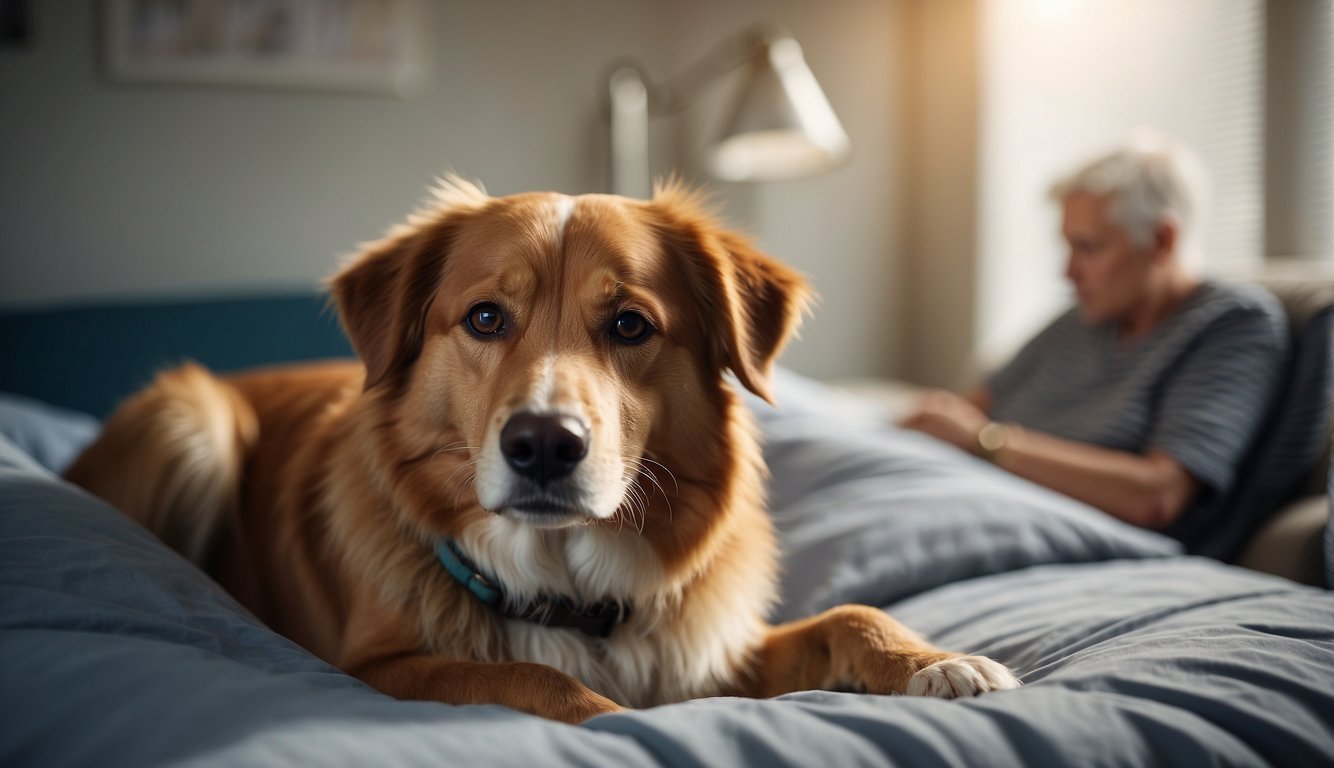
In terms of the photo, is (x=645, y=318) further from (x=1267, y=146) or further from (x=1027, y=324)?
(x=1027, y=324)

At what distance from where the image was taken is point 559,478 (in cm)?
100

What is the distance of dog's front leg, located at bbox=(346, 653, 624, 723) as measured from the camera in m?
0.96

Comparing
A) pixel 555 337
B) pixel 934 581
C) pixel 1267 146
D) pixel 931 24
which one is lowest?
pixel 934 581

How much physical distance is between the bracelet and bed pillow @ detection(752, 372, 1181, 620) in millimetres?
→ 227

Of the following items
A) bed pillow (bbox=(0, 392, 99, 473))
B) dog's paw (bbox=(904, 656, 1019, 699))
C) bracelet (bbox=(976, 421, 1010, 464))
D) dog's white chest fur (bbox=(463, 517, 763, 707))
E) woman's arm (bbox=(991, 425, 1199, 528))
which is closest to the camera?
dog's paw (bbox=(904, 656, 1019, 699))

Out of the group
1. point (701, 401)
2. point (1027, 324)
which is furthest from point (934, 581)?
point (1027, 324)

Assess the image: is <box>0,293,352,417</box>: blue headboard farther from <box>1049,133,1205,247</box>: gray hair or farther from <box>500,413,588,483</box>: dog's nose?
<box>1049,133,1205,247</box>: gray hair

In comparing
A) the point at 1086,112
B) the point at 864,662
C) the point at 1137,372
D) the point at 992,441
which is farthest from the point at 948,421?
the point at 1086,112

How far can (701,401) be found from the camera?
4.23 feet

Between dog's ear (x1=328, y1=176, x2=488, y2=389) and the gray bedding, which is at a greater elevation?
dog's ear (x1=328, y1=176, x2=488, y2=389)

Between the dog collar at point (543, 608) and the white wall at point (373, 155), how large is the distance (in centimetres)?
262

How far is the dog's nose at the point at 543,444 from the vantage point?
0.98 meters

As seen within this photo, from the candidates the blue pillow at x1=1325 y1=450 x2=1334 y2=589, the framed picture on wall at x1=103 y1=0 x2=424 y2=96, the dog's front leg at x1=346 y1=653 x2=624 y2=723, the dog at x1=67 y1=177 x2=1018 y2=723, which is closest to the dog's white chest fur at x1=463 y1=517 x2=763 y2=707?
the dog at x1=67 y1=177 x2=1018 y2=723

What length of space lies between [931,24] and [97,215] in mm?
3671
